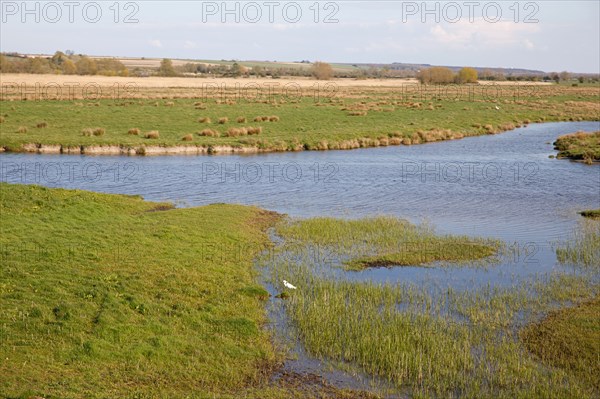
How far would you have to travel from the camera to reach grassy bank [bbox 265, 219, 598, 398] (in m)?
11.8

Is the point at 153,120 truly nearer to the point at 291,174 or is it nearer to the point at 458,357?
the point at 291,174

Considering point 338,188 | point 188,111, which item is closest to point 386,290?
point 338,188

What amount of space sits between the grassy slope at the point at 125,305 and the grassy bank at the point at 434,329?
4.37ft

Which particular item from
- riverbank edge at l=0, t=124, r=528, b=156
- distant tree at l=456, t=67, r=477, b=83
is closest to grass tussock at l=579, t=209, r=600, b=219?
riverbank edge at l=0, t=124, r=528, b=156

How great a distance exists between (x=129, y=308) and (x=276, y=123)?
140 feet

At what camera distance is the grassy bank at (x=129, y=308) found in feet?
36.9

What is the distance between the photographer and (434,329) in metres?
14.0

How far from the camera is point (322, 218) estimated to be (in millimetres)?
24938

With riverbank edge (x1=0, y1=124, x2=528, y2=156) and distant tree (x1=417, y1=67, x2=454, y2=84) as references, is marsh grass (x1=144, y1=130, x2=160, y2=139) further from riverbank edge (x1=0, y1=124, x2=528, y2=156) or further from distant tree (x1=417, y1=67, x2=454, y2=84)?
distant tree (x1=417, y1=67, x2=454, y2=84)

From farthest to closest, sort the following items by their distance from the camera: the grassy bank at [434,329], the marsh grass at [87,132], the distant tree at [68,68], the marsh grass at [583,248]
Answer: the distant tree at [68,68] < the marsh grass at [87,132] < the marsh grass at [583,248] < the grassy bank at [434,329]

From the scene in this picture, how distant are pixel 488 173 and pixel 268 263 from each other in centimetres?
2313

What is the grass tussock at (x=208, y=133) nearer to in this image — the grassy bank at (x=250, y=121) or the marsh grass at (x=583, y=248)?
the grassy bank at (x=250, y=121)

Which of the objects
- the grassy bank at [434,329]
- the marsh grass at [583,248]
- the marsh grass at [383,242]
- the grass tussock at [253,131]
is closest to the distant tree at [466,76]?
the grass tussock at [253,131]

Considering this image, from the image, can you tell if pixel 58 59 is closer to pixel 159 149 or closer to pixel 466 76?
pixel 466 76
